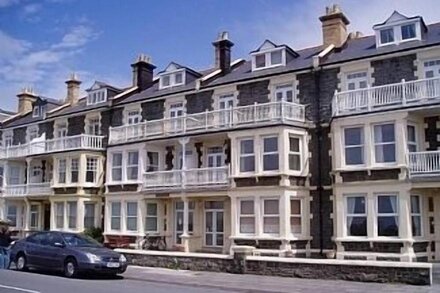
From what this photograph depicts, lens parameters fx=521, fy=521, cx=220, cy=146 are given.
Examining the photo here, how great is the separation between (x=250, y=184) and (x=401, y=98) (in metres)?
7.67

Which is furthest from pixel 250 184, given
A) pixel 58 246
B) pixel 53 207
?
pixel 53 207

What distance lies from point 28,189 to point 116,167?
28.9ft

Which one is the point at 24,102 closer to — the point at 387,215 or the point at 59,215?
the point at 59,215

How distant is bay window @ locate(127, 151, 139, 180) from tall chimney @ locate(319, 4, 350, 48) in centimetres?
1225

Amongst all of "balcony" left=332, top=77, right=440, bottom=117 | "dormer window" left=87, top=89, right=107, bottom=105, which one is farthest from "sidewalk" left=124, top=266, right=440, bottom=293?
"dormer window" left=87, top=89, right=107, bottom=105

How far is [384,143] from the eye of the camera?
70.7 ft

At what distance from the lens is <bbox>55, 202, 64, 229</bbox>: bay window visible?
3369cm

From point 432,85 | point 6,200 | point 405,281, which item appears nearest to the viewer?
point 405,281

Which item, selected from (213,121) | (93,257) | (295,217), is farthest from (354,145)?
(93,257)

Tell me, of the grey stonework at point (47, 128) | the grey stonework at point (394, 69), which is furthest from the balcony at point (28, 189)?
the grey stonework at point (394, 69)

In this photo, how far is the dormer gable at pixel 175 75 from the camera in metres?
31.3

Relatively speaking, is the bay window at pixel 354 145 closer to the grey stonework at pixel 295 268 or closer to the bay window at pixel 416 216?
the bay window at pixel 416 216

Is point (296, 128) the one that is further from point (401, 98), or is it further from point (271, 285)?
point (271, 285)

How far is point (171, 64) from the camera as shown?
31.9 metres
